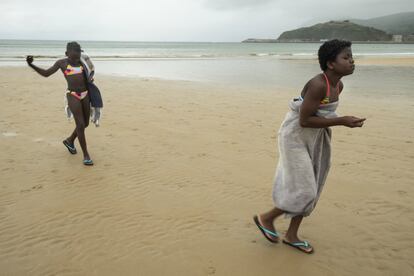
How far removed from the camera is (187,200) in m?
4.28

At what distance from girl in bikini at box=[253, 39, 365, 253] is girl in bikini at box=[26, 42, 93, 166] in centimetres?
344

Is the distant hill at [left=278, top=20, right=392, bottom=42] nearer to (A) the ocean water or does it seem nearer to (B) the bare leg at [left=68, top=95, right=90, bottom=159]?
(A) the ocean water

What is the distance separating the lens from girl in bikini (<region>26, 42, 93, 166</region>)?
509cm

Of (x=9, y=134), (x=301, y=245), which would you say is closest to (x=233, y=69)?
(x=9, y=134)

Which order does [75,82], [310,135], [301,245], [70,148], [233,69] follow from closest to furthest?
1. [310,135]
2. [301,245]
3. [75,82]
4. [70,148]
5. [233,69]

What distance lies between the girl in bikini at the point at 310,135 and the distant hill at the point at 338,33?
490 ft

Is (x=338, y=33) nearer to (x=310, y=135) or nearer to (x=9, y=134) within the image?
(x=9, y=134)

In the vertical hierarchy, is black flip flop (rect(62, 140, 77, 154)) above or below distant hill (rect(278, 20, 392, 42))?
below

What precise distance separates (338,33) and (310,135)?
566 ft

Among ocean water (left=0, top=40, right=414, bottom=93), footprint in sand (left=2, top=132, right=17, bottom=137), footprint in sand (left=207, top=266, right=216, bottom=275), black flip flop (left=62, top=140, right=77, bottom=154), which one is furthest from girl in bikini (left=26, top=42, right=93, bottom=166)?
ocean water (left=0, top=40, right=414, bottom=93)

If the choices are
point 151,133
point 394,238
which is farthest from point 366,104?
point 394,238

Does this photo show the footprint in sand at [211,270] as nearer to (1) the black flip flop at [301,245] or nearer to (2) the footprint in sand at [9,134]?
(1) the black flip flop at [301,245]

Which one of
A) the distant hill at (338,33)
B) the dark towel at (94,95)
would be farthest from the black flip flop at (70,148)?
the distant hill at (338,33)

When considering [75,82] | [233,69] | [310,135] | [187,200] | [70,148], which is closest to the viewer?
[310,135]
